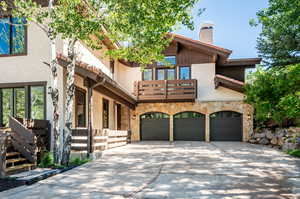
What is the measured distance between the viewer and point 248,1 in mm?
15414

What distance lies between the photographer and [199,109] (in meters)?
15.1

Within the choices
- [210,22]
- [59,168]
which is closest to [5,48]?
[59,168]

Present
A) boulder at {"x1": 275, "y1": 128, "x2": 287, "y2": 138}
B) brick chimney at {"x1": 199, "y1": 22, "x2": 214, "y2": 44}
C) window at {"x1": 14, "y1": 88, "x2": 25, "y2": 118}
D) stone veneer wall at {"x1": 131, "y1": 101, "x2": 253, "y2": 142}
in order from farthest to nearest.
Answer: brick chimney at {"x1": 199, "y1": 22, "x2": 214, "y2": 44} → stone veneer wall at {"x1": 131, "y1": 101, "x2": 253, "y2": 142} → boulder at {"x1": 275, "y1": 128, "x2": 287, "y2": 138} → window at {"x1": 14, "y1": 88, "x2": 25, "y2": 118}

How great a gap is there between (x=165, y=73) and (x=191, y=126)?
13.6ft

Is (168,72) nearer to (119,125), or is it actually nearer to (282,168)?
(119,125)

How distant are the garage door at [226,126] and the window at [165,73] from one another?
153 inches

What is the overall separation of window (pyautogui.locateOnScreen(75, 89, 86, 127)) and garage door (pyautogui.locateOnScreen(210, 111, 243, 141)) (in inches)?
357

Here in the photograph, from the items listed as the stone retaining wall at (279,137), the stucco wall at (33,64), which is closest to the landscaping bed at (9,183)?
the stucco wall at (33,64)

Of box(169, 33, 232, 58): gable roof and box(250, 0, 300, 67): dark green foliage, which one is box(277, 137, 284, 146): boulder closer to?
box(250, 0, 300, 67): dark green foliage

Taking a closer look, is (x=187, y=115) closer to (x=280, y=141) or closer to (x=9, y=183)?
(x=280, y=141)

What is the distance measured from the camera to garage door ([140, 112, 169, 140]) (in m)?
15.6

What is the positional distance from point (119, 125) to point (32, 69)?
7762 mm

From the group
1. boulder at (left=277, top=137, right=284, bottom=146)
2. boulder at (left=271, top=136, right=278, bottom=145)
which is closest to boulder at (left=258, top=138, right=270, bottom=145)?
boulder at (left=271, top=136, right=278, bottom=145)

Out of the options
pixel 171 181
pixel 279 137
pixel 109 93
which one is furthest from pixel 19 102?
pixel 279 137
